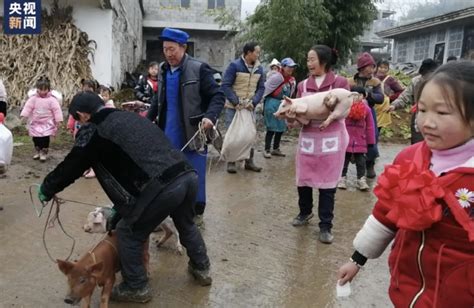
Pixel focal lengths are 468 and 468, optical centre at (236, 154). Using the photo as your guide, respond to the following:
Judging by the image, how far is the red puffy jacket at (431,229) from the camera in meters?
1.59

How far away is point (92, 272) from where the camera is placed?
9.37ft

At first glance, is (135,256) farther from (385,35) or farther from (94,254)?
(385,35)

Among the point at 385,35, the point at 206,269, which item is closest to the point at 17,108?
the point at 206,269

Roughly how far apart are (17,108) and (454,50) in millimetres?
16647

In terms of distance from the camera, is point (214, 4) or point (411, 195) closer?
point (411, 195)

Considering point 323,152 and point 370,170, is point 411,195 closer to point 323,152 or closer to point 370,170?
point 323,152

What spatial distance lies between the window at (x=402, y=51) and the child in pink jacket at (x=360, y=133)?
61.3 ft

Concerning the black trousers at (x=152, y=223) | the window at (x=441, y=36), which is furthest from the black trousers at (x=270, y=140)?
the window at (x=441, y=36)

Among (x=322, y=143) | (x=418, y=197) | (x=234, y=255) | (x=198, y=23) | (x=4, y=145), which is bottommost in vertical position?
(x=234, y=255)

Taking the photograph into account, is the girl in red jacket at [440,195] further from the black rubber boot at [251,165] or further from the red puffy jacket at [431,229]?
the black rubber boot at [251,165]

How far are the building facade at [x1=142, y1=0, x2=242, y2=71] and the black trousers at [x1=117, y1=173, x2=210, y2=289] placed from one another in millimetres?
18845

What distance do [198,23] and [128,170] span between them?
19570mm

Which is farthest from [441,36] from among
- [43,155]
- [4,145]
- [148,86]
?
[4,145]

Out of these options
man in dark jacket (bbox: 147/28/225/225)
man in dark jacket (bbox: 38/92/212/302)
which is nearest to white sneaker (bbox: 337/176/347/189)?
man in dark jacket (bbox: 147/28/225/225)
